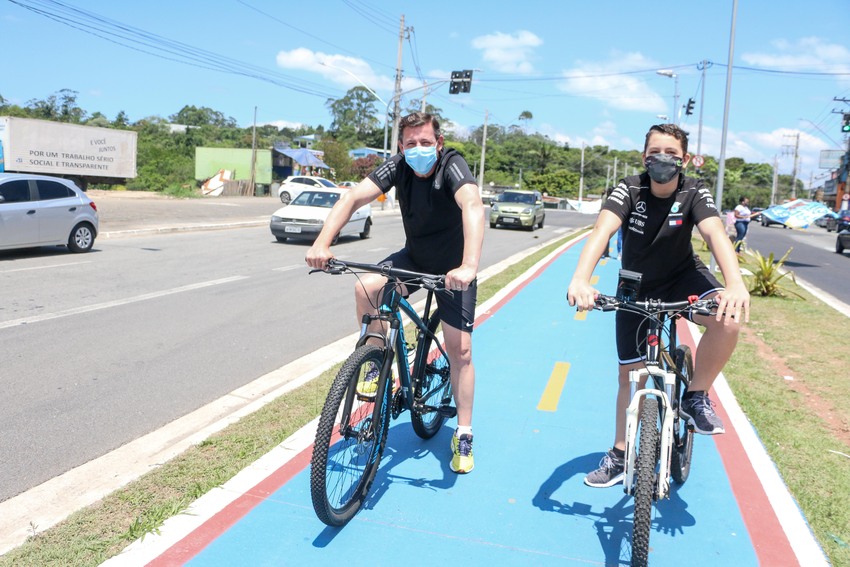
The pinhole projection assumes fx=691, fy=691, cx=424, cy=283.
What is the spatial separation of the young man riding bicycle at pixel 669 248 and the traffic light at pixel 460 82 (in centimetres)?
2906

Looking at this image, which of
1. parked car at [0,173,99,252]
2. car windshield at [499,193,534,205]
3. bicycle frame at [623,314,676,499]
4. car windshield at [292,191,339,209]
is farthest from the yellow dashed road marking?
car windshield at [499,193,534,205]

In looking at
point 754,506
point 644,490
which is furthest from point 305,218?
point 644,490

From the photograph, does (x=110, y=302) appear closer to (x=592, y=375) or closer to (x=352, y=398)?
(x=592, y=375)

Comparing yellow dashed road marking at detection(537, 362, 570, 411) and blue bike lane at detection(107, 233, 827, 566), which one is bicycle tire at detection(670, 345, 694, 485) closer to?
blue bike lane at detection(107, 233, 827, 566)

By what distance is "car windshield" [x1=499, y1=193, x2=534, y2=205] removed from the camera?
2944 cm

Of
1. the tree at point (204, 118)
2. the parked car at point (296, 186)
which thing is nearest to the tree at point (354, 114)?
the tree at point (204, 118)

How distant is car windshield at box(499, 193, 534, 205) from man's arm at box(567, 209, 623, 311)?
26088mm

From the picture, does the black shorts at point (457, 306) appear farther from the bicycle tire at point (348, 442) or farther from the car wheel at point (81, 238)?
the car wheel at point (81, 238)

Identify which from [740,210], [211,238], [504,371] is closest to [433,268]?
[504,371]

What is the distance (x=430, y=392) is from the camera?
4332 millimetres

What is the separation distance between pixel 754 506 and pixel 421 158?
2.68 m

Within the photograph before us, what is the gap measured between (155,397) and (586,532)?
3657 mm

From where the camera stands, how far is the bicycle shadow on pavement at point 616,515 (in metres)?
3.40

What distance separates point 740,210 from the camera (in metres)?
19.8
